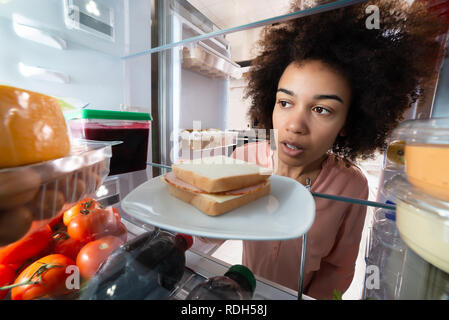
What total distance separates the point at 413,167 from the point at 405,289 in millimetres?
197

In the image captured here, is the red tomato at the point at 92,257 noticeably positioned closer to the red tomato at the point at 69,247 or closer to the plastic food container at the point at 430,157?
the red tomato at the point at 69,247

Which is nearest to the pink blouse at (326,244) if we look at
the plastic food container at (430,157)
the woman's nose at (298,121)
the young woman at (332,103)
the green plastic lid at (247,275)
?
the young woman at (332,103)

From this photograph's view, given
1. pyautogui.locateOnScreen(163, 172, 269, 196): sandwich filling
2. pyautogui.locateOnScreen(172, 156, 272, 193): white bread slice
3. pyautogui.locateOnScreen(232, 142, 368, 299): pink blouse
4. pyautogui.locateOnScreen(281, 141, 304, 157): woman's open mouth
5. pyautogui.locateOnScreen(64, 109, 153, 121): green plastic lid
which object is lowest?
pyautogui.locateOnScreen(232, 142, 368, 299): pink blouse

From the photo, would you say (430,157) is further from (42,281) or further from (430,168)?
(42,281)

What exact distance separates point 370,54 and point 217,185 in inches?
22.0

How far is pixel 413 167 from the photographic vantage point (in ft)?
0.95

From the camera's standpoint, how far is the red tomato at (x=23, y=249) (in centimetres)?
36

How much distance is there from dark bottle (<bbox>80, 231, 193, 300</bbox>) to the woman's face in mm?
442

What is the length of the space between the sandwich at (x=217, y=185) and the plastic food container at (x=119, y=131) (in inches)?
10.3

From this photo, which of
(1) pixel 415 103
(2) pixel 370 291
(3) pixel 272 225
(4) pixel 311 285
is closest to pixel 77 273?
(3) pixel 272 225

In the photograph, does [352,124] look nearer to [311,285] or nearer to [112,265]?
[311,285]

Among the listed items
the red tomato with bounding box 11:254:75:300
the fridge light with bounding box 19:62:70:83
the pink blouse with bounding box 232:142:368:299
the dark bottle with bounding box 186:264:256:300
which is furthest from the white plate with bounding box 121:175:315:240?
the fridge light with bounding box 19:62:70:83

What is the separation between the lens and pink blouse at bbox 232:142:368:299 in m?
0.62

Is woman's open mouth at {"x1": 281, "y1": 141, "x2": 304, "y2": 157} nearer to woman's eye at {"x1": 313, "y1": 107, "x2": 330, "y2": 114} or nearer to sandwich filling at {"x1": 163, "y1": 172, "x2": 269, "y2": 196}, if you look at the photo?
woman's eye at {"x1": 313, "y1": 107, "x2": 330, "y2": 114}
